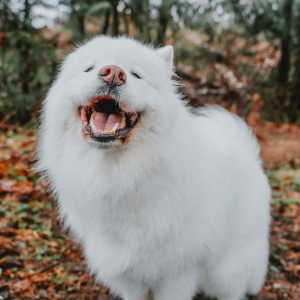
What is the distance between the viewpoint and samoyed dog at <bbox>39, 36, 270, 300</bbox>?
2213mm

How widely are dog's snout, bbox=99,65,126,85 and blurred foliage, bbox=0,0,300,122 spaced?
10.8 ft

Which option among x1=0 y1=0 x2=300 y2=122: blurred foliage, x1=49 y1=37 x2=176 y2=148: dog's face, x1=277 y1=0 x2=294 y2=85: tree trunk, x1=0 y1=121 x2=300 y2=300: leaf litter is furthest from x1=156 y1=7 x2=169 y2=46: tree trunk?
x1=49 y1=37 x2=176 y2=148: dog's face

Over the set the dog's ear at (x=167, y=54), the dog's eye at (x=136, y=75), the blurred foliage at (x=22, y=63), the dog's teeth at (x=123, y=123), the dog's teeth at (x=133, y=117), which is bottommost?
the blurred foliage at (x=22, y=63)

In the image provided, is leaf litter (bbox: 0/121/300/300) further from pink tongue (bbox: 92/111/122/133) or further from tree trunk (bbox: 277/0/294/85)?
tree trunk (bbox: 277/0/294/85)

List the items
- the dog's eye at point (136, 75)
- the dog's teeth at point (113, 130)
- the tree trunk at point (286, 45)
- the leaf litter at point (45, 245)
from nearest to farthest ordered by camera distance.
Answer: the dog's teeth at point (113, 130)
the dog's eye at point (136, 75)
the leaf litter at point (45, 245)
the tree trunk at point (286, 45)

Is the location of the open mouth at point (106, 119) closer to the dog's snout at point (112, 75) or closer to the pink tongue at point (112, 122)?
the pink tongue at point (112, 122)

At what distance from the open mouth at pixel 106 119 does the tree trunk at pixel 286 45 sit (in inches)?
279

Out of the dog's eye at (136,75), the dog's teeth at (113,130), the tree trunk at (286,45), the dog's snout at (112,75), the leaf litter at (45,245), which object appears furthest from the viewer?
the tree trunk at (286,45)

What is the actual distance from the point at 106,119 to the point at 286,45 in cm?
791

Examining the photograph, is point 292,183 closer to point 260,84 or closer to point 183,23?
point 183,23

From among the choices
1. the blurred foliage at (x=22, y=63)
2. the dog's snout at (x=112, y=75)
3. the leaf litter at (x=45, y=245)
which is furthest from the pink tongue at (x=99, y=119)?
the blurred foliage at (x=22, y=63)

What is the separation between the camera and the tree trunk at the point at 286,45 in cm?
808

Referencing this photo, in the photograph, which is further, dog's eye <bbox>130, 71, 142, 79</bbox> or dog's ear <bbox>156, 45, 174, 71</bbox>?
dog's ear <bbox>156, 45, 174, 71</bbox>

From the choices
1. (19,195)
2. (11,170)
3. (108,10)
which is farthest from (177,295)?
(108,10)
